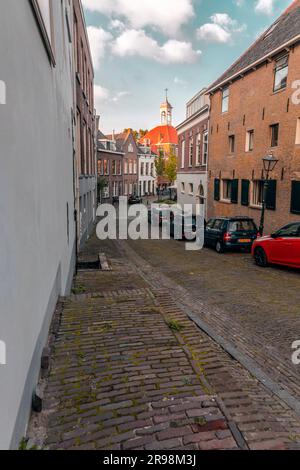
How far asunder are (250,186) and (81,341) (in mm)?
15417

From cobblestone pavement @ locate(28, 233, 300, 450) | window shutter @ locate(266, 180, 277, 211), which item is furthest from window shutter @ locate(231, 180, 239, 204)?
cobblestone pavement @ locate(28, 233, 300, 450)

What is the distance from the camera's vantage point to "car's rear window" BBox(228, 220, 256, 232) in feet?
47.0

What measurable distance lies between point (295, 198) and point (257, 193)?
146 inches

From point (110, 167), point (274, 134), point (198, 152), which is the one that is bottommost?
point (110, 167)

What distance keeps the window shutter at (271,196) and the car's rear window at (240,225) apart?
2132 millimetres

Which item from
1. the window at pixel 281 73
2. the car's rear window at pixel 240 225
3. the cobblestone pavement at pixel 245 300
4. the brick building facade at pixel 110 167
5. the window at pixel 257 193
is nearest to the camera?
the cobblestone pavement at pixel 245 300

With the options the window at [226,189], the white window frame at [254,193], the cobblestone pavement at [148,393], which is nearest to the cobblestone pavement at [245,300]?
the cobblestone pavement at [148,393]

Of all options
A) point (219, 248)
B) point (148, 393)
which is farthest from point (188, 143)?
point (148, 393)

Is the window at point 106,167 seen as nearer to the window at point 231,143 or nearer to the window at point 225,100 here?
the window at point 225,100

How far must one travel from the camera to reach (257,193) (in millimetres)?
17750

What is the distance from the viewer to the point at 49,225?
15.7 ft

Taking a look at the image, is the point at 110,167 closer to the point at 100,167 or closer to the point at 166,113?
the point at 100,167

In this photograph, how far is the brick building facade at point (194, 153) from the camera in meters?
25.4

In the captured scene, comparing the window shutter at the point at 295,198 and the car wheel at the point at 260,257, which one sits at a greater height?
the window shutter at the point at 295,198
